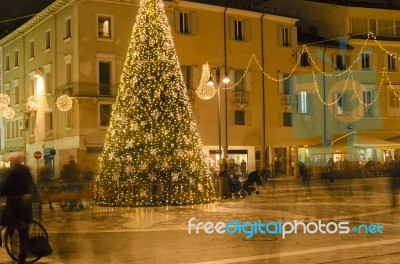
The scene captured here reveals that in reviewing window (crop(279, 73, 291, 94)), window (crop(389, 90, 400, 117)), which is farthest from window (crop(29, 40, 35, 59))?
window (crop(389, 90, 400, 117))

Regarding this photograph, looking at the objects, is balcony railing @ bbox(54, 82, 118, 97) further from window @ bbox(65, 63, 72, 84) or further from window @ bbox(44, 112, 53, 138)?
window @ bbox(44, 112, 53, 138)

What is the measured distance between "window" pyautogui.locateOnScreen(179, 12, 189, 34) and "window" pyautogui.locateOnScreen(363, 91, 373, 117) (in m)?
16.4

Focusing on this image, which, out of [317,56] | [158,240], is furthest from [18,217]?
[317,56]

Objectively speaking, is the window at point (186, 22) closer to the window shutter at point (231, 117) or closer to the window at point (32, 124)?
the window shutter at point (231, 117)

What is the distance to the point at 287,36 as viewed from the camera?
49.8 m

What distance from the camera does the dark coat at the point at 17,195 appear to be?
11.0 meters

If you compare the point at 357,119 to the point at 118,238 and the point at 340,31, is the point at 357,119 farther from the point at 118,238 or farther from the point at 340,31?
the point at 118,238

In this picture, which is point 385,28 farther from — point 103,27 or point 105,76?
point 105,76

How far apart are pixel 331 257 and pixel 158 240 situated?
4153 mm

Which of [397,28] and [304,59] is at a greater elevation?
Answer: [397,28]

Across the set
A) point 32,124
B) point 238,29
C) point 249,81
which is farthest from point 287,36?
point 32,124

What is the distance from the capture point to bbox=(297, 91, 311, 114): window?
165ft

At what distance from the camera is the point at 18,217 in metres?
10.9

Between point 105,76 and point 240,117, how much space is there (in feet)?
34.9
